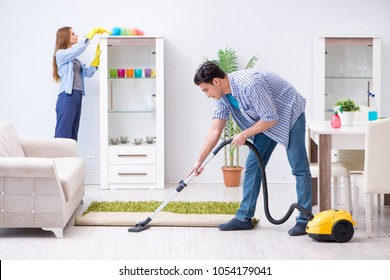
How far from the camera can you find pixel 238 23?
688cm

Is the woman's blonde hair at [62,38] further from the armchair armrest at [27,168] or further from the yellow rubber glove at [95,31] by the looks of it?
the armchair armrest at [27,168]

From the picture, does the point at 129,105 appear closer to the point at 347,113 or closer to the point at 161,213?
the point at 161,213

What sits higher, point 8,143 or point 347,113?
point 347,113

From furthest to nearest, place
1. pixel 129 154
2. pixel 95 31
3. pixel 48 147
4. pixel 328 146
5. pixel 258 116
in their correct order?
1. pixel 129 154
2. pixel 95 31
3. pixel 48 147
4. pixel 328 146
5. pixel 258 116

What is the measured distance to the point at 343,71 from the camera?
6.75 metres

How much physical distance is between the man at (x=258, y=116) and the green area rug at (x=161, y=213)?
0.92 feet

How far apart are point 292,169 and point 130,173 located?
249 cm

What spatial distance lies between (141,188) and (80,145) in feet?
2.67

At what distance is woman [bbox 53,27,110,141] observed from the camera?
21.0 ft

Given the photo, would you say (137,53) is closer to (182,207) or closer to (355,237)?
(182,207)

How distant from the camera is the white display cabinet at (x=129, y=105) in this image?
6594 mm

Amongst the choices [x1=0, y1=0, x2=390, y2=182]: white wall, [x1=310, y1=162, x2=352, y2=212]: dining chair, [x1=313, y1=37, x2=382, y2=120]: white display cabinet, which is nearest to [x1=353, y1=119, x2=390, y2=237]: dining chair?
[x1=310, y1=162, x2=352, y2=212]: dining chair

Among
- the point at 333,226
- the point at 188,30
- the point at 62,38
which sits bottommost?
the point at 333,226

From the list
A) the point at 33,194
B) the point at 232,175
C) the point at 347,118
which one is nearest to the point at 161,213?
the point at 33,194
